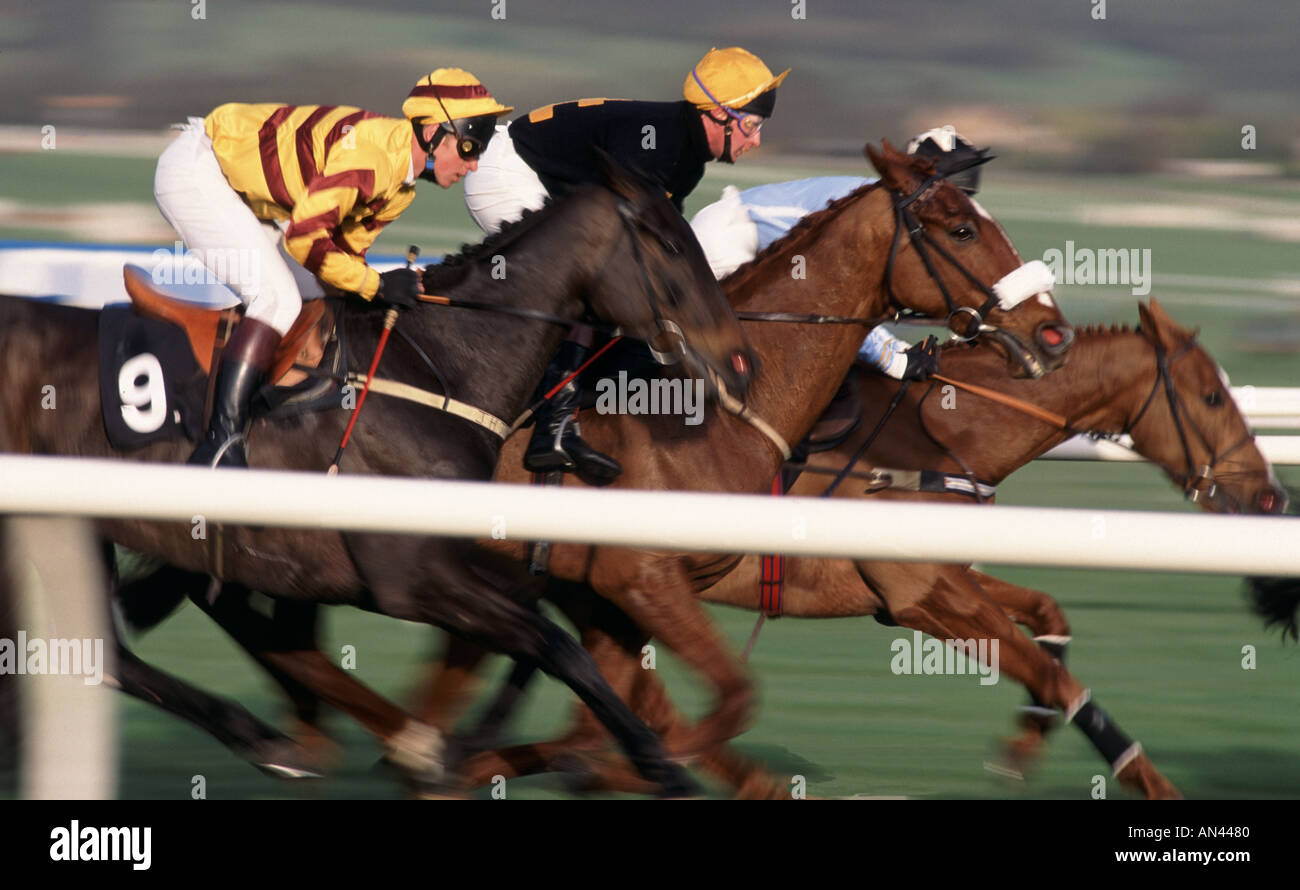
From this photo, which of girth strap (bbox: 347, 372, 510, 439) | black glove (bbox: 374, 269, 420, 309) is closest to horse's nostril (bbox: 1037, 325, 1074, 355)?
girth strap (bbox: 347, 372, 510, 439)

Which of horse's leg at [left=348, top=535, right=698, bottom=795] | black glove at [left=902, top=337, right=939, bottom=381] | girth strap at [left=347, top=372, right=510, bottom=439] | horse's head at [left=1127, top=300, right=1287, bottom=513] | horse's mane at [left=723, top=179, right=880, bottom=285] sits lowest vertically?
horse's leg at [left=348, top=535, right=698, bottom=795]

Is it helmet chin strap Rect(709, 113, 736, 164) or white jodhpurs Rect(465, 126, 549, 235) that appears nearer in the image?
helmet chin strap Rect(709, 113, 736, 164)

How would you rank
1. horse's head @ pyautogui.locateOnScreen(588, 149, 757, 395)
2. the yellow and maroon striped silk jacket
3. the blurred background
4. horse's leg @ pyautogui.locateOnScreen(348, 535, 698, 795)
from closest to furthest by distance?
horse's leg @ pyautogui.locateOnScreen(348, 535, 698, 795)
the yellow and maroon striped silk jacket
horse's head @ pyautogui.locateOnScreen(588, 149, 757, 395)
the blurred background

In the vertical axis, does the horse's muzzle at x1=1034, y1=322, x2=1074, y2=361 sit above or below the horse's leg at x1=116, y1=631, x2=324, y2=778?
above

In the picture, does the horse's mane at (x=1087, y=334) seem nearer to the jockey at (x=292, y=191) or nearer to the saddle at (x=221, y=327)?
the jockey at (x=292, y=191)

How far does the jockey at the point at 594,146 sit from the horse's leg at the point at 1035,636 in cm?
119

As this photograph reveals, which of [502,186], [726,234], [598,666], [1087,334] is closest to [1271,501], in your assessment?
[1087,334]

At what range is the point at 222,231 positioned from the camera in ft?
11.2

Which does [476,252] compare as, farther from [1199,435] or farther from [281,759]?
[1199,435]

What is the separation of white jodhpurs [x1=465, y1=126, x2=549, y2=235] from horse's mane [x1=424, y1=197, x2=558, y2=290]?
1.87ft

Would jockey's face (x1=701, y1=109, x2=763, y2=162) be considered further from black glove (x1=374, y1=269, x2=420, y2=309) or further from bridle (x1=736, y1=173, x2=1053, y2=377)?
black glove (x1=374, y1=269, x2=420, y2=309)

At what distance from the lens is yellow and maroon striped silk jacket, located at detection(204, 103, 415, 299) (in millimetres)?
3213

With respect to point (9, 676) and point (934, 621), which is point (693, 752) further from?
point (9, 676)
